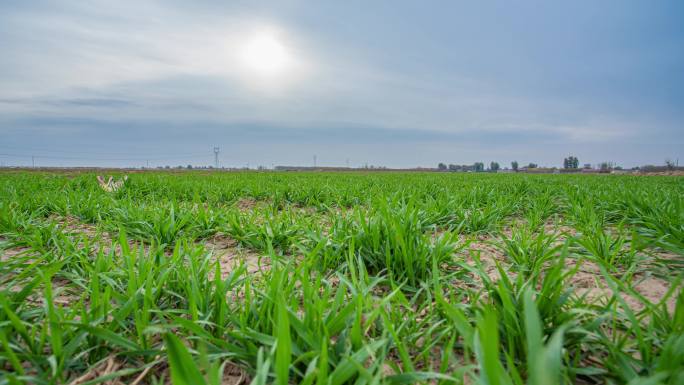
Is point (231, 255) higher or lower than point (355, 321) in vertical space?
lower

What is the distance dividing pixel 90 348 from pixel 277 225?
60.6 inches

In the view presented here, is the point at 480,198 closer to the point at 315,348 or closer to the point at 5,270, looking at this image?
the point at 315,348

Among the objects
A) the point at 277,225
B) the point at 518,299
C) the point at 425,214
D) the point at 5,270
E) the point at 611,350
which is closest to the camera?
the point at 611,350

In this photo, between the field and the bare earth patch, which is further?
the bare earth patch

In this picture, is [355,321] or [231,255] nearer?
[355,321]

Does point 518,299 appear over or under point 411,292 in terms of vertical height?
over

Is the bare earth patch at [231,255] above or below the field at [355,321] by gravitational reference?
below

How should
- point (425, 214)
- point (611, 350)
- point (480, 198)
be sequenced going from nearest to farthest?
point (611, 350)
point (425, 214)
point (480, 198)

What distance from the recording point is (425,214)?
108 inches

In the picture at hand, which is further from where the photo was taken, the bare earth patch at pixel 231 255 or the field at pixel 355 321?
the bare earth patch at pixel 231 255

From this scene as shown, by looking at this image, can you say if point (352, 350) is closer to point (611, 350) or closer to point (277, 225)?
point (611, 350)

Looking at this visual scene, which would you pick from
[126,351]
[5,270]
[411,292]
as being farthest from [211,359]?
[5,270]

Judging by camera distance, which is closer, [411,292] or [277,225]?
[411,292]

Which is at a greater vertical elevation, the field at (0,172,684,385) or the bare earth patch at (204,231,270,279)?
the field at (0,172,684,385)
